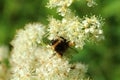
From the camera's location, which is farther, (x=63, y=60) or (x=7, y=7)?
(x=7, y=7)


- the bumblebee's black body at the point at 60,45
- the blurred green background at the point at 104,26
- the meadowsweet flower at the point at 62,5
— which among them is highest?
the blurred green background at the point at 104,26

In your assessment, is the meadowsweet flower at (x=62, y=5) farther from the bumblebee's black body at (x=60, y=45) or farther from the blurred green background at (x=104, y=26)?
the blurred green background at (x=104, y=26)

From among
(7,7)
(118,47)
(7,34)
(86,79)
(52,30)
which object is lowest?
(86,79)

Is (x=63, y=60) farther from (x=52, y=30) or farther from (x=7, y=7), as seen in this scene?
(x=7, y=7)

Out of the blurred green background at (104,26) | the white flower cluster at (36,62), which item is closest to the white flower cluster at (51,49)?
the white flower cluster at (36,62)

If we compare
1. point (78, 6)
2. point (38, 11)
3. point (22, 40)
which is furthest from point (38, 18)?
point (22, 40)

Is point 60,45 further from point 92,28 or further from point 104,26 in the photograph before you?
point 104,26

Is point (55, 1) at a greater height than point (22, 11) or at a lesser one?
lesser

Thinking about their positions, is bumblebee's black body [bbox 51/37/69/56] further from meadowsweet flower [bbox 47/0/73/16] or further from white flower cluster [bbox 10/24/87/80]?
meadowsweet flower [bbox 47/0/73/16]

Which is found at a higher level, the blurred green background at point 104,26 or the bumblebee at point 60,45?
the blurred green background at point 104,26
